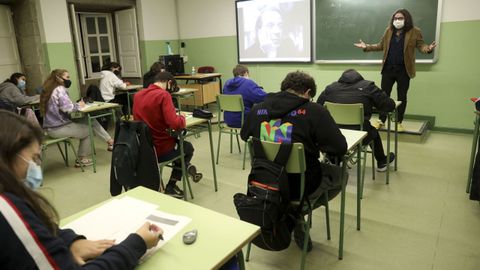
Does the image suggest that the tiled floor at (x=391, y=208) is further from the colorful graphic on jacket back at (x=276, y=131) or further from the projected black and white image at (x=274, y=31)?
the projected black and white image at (x=274, y=31)

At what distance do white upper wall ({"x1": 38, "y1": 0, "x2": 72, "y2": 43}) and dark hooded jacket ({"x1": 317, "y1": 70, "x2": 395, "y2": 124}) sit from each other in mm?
4902

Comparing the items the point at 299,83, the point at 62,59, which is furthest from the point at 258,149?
the point at 62,59

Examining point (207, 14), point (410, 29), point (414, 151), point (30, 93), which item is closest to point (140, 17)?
point (207, 14)

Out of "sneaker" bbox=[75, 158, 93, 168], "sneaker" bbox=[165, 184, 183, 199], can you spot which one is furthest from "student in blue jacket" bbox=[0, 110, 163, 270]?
"sneaker" bbox=[75, 158, 93, 168]

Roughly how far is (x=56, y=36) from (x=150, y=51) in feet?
6.20

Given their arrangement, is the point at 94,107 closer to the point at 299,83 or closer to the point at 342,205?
the point at 299,83

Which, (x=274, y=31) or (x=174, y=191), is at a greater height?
(x=274, y=31)

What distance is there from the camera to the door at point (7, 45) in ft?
18.8

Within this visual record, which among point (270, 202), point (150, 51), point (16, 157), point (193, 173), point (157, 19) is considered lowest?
point (193, 173)

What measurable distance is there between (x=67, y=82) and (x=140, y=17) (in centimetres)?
359

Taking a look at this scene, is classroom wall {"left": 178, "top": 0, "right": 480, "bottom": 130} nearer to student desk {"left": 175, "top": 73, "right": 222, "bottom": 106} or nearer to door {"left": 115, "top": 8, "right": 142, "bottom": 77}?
student desk {"left": 175, "top": 73, "right": 222, "bottom": 106}

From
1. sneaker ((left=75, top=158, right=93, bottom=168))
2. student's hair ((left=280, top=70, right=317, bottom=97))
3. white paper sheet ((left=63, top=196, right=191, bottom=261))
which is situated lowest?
sneaker ((left=75, top=158, right=93, bottom=168))

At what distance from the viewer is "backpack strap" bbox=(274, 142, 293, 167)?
1.90 m

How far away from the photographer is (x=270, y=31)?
6504 millimetres
